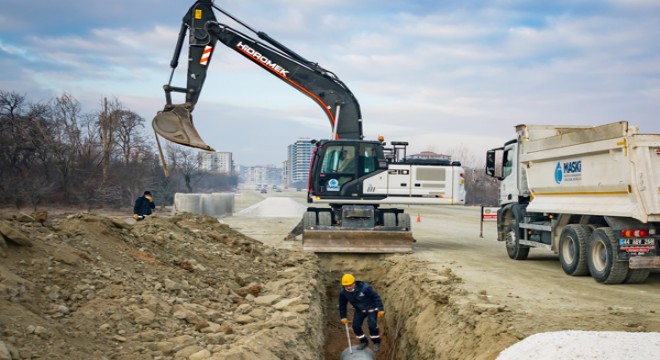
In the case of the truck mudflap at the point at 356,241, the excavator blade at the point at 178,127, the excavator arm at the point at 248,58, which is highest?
the excavator arm at the point at 248,58

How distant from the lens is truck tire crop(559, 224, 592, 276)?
10.9m

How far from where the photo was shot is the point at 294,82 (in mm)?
15422

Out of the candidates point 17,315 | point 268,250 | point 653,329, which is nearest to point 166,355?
point 17,315

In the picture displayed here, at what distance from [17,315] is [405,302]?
7653mm

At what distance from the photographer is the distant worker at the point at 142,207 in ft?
51.6

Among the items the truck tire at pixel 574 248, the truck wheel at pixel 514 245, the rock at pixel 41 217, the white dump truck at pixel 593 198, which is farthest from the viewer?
the truck wheel at pixel 514 245

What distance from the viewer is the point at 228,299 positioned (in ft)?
27.6

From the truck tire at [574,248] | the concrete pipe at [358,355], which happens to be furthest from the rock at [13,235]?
the truck tire at [574,248]

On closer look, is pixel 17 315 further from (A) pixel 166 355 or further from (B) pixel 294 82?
(B) pixel 294 82

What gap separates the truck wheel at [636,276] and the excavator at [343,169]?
17.6ft

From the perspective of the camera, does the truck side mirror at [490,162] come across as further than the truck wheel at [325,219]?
Yes

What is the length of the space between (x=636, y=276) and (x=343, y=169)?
24.2 feet

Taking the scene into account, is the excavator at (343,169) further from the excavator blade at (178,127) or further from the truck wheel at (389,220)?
the excavator blade at (178,127)

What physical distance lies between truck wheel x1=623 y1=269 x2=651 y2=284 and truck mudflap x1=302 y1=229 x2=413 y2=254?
538 centimetres
